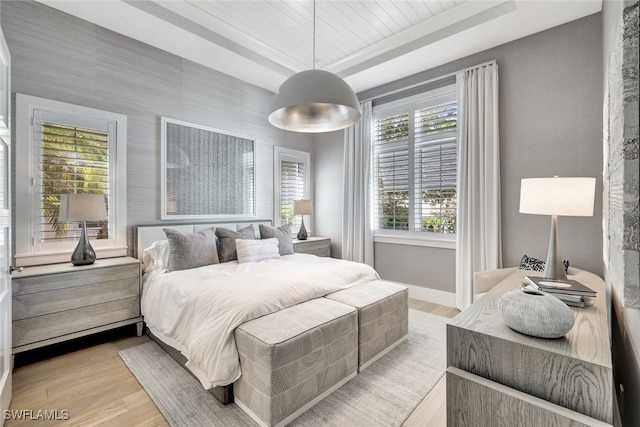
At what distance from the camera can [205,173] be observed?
3766 mm

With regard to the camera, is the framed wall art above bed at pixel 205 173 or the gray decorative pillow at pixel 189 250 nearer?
the gray decorative pillow at pixel 189 250

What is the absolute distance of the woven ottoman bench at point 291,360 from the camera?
5.35 ft

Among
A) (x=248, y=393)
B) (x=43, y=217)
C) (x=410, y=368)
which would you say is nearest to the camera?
(x=248, y=393)

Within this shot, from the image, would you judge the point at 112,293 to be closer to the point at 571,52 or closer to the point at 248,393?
the point at 248,393

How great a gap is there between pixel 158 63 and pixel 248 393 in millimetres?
3498

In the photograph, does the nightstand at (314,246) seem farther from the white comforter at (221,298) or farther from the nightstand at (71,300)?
the nightstand at (71,300)

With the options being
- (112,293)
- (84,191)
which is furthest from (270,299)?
(84,191)

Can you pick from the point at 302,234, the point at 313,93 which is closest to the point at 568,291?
the point at 313,93

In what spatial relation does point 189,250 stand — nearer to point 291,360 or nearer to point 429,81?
point 291,360

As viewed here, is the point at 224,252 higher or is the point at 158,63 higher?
the point at 158,63

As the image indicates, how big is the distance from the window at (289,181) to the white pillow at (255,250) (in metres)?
1.17

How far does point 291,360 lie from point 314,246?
2.89 metres

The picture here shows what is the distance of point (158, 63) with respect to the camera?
3.38m

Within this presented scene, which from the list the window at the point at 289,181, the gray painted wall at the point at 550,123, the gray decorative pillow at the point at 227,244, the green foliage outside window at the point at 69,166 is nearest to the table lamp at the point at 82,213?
the green foliage outside window at the point at 69,166
